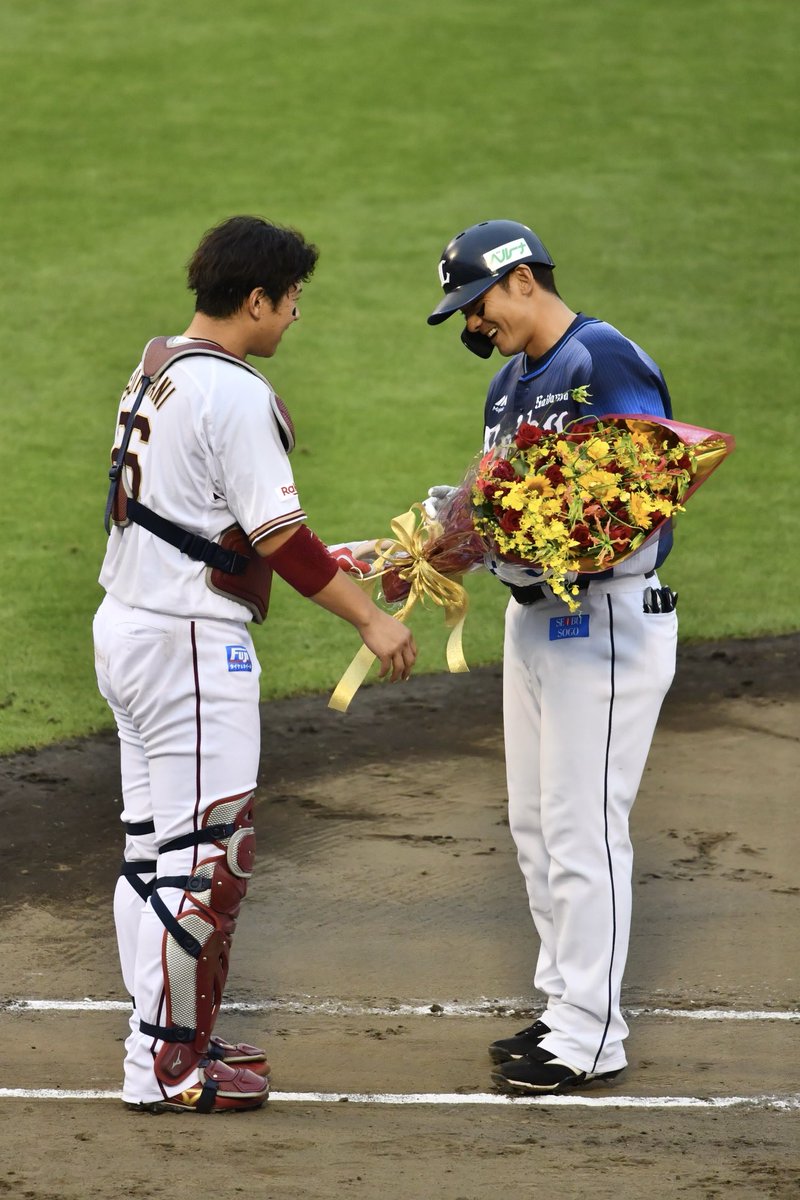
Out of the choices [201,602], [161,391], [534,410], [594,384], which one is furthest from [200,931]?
[594,384]

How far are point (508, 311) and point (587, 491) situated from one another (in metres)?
0.56

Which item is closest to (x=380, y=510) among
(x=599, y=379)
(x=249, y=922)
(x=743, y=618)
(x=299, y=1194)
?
(x=743, y=618)

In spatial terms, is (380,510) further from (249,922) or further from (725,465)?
(249,922)

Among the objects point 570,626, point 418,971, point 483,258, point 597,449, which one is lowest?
point 418,971

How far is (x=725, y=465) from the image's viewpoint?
36.3 ft

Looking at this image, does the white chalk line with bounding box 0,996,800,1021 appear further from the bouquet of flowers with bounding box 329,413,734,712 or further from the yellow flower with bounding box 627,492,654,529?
the yellow flower with bounding box 627,492,654,529

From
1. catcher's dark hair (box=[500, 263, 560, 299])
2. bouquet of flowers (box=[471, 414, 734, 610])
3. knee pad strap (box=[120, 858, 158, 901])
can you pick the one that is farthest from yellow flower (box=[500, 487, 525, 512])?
knee pad strap (box=[120, 858, 158, 901])

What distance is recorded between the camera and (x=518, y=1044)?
14.5 feet

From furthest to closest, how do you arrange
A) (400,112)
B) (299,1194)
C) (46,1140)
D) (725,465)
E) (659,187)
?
(400,112) → (659,187) → (725,465) → (46,1140) → (299,1194)

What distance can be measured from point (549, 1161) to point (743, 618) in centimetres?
539

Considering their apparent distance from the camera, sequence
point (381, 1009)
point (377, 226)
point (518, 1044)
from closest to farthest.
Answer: point (518, 1044) < point (381, 1009) < point (377, 226)

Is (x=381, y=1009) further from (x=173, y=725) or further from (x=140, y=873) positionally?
(x=173, y=725)

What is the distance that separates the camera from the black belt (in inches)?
166

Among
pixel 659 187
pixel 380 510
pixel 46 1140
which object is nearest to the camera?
pixel 46 1140
